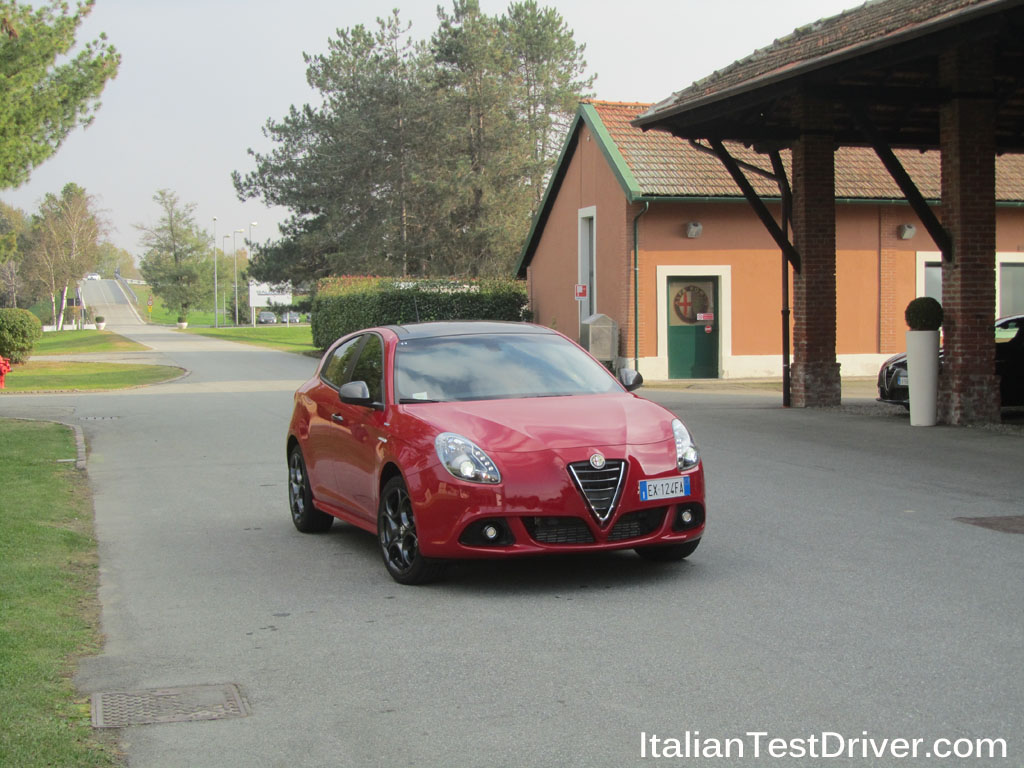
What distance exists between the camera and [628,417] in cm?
771

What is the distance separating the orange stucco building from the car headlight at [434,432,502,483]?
2400 cm

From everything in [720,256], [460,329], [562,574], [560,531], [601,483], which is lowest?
[562,574]

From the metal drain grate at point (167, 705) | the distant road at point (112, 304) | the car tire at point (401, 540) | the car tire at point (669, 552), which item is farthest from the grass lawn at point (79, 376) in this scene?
the distant road at point (112, 304)

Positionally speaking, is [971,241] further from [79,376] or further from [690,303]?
[79,376]

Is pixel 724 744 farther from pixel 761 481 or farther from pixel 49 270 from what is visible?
pixel 49 270

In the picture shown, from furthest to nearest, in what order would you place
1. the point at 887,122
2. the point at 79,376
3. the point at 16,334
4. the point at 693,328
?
1. the point at 16,334
2. the point at 79,376
3. the point at 693,328
4. the point at 887,122

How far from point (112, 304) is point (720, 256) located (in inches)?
5662

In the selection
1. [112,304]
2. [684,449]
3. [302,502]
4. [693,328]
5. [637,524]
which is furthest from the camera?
[112,304]

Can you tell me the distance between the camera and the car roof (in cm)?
883

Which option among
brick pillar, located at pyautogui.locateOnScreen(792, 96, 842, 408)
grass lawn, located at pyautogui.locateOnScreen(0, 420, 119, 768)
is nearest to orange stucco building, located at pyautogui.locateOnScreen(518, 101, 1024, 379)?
brick pillar, located at pyautogui.locateOnScreen(792, 96, 842, 408)

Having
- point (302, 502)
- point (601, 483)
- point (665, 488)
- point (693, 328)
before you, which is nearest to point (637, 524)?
point (665, 488)

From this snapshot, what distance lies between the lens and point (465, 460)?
7238mm

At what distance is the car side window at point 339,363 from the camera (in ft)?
30.9

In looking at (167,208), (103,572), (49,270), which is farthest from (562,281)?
(167,208)
